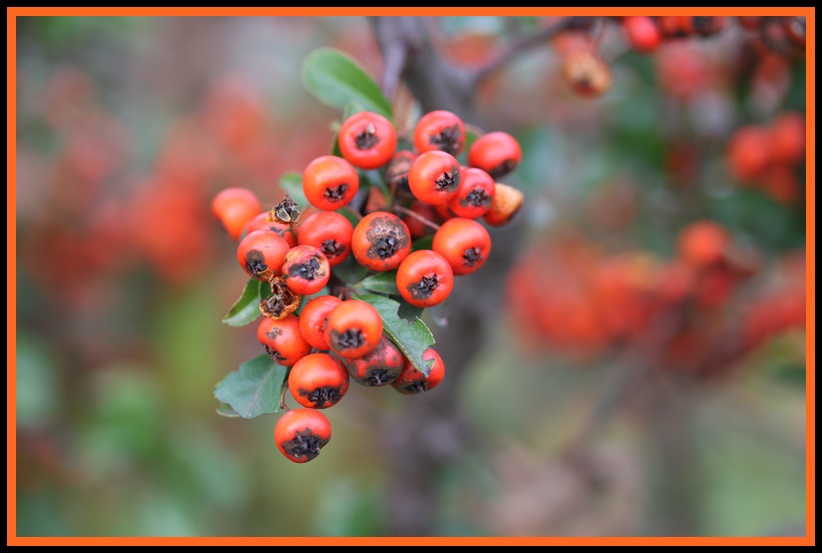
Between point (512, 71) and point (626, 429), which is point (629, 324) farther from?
point (626, 429)

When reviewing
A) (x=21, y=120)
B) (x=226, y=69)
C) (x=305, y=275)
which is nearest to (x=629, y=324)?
(x=305, y=275)

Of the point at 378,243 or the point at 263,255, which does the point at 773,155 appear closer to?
the point at 378,243

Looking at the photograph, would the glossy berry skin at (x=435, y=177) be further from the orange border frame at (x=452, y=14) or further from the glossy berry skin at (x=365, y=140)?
the orange border frame at (x=452, y=14)

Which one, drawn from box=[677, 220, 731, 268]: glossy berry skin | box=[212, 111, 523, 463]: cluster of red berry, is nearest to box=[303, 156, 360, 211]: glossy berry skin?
box=[212, 111, 523, 463]: cluster of red berry

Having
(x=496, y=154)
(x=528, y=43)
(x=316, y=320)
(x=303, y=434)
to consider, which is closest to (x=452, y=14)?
(x=528, y=43)

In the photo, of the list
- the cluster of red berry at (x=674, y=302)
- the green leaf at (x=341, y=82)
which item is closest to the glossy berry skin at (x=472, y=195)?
the green leaf at (x=341, y=82)

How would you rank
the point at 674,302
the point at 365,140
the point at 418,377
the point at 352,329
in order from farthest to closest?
the point at 674,302 < the point at 365,140 < the point at 418,377 < the point at 352,329
